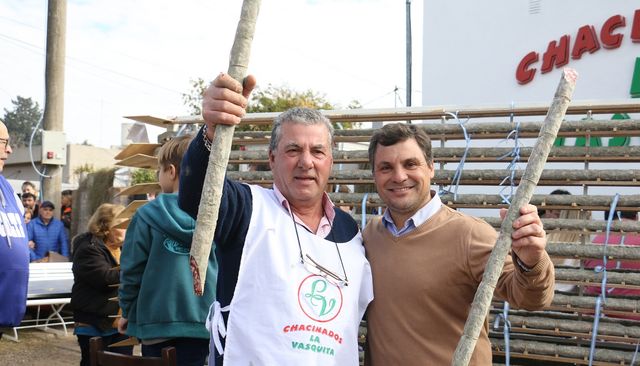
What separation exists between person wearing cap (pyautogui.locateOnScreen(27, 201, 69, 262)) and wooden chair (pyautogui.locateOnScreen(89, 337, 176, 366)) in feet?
20.9

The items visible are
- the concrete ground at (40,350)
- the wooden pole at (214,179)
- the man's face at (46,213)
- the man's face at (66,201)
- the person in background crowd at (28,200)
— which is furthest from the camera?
the man's face at (66,201)

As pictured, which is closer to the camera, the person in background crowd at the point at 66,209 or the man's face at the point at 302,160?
the man's face at the point at 302,160

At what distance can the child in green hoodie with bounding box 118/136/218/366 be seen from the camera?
3.46 m

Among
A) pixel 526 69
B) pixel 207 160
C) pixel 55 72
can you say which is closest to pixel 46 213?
pixel 55 72

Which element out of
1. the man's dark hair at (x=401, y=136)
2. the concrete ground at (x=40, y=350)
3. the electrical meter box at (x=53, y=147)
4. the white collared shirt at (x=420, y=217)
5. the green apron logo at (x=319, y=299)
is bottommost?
the concrete ground at (x=40, y=350)

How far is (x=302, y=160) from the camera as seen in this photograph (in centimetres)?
243

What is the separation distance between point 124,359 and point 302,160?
134cm

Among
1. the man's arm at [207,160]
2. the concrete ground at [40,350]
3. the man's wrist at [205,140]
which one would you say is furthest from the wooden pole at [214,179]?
the concrete ground at [40,350]

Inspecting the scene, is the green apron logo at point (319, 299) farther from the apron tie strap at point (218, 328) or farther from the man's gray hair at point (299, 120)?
the man's gray hair at point (299, 120)

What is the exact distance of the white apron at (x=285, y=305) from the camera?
2.26 m

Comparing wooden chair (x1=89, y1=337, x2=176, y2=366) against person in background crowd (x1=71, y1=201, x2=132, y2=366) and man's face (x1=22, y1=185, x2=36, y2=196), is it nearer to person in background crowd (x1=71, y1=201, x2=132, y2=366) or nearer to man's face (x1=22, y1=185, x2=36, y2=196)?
person in background crowd (x1=71, y1=201, x2=132, y2=366)

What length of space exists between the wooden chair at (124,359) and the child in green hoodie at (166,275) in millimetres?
344

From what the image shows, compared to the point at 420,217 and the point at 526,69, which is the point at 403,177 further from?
the point at 526,69

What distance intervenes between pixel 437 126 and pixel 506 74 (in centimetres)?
926
